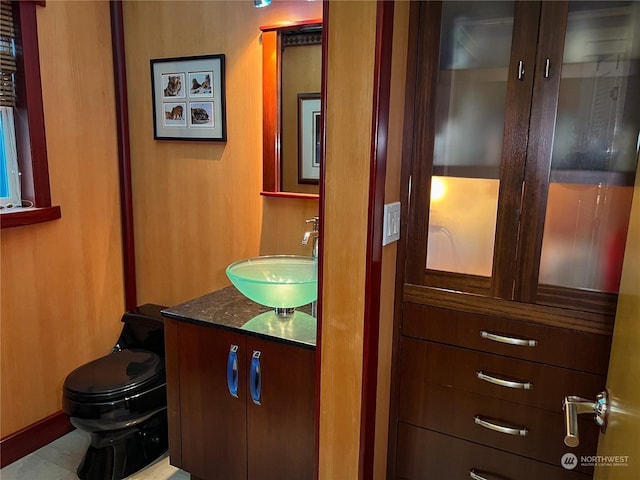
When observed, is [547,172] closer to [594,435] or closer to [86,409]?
[594,435]

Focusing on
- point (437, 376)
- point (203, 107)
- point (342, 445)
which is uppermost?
point (203, 107)

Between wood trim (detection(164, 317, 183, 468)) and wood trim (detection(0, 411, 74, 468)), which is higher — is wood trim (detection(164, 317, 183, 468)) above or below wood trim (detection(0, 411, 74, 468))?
above

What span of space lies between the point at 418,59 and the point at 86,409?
1795 mm

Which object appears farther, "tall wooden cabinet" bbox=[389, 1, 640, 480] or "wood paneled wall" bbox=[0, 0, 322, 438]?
"wood paneled wall" bbox=[0, 0, 322, 438]

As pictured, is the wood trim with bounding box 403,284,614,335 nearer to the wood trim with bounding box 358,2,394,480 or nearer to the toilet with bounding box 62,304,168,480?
the wood trim with bounding box 358,2,394,480

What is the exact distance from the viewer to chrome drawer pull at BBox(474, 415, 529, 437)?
1429 millimetres

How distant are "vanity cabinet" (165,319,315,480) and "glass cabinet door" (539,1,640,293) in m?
0.84

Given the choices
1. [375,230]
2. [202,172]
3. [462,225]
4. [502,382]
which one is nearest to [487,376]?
[502,382]

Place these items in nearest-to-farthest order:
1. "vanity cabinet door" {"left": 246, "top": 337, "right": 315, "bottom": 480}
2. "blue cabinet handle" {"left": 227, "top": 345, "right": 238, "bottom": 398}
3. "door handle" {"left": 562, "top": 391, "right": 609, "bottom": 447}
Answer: "door handle" {"left": 562, "top": 391, "right": 609, "bottom": 447} → "vanity cabinet door" {"left": 246, "top": 337, "right": 315, "bottom": 480} → "blue cabinet handle" {"left": 227, "top": 345, "right": 238, "bottom": 398}

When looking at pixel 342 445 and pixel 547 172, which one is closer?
pixel 547 172

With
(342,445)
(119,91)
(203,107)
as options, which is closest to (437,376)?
(342,445)

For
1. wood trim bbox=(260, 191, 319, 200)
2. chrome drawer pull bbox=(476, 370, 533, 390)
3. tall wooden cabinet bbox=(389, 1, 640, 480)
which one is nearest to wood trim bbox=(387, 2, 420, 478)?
tall wooden cabinet bbox=(389, 1, 640, 480)

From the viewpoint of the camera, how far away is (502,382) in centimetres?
143

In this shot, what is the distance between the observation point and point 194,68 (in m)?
2.20
